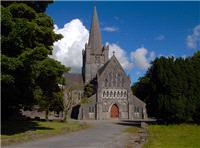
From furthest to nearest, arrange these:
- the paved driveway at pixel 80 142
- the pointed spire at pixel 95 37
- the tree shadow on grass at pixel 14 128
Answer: the pointed spire at pixel 95 37
the tree shadow on grass at pixel 14 128
the paved driveway at pixel 80 142

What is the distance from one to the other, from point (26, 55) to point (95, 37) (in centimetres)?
7375

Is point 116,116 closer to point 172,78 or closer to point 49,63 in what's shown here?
point 172,78

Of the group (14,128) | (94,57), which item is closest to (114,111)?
(94,57)

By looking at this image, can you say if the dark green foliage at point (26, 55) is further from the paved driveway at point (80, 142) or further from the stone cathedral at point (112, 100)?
the stone cathedral at point (112, 100)

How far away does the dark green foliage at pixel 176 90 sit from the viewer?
43191 mm

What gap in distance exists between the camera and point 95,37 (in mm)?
95125

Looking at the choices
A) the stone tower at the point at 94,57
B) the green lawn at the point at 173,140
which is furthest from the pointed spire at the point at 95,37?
the green lawn at the point at 173,140

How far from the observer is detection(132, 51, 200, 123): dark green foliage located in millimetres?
43191

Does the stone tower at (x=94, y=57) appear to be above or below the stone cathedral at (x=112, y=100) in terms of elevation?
above

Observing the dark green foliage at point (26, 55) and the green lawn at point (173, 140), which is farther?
the dark green foliage at point (26, 55)

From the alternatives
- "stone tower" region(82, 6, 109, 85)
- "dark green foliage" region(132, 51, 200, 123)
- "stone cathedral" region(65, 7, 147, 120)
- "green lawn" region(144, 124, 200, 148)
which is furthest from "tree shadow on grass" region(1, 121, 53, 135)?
"stone tower" region(82, 6, 109, 85)

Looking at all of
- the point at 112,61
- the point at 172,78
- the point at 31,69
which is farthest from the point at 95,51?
the point at 31,69

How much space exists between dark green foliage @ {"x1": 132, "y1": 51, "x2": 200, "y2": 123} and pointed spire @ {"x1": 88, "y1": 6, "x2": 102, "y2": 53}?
47203 mm

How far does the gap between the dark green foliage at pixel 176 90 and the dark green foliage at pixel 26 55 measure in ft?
58.6
